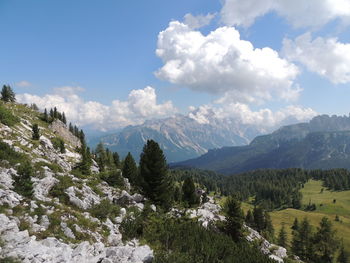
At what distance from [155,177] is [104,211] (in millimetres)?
16970

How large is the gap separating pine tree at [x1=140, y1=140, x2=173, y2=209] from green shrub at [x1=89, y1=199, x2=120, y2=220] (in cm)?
1435

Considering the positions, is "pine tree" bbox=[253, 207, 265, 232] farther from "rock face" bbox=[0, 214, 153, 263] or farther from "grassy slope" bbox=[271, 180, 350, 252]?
"rock face" bbox=[0, 214, 153, 263]

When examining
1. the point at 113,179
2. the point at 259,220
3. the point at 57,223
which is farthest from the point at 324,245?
the point at 57,223

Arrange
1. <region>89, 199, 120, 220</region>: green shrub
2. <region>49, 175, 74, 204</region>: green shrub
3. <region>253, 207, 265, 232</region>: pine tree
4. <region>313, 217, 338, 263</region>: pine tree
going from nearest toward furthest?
<region>89, 199, 120, 220</region>: green shrub
<region>49, 175, 74, 204</region>: green shrub
<region>313, 217, 338, 263</region>: pine tree
<region>253, 207, 265, 232</region>: pine tree

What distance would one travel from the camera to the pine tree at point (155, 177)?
40.5 meters

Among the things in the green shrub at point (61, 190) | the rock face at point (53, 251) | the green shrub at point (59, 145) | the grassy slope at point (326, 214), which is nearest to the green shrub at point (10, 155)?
the green shrub at point (61, 190)

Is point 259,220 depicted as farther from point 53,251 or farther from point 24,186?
point 53,251

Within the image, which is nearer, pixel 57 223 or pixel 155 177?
pixel 57 223

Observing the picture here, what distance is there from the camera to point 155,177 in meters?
40.7

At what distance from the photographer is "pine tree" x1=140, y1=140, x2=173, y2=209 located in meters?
40.5

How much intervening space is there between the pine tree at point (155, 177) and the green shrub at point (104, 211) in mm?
14352

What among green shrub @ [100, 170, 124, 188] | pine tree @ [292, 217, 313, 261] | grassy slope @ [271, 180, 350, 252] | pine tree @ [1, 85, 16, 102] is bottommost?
grassy slope @ [271, 180, 350, 252]

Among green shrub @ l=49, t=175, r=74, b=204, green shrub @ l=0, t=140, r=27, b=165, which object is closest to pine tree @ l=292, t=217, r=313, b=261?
green shrub @ l=49, t=175, r=74, b=204

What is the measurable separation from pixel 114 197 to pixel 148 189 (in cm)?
962
